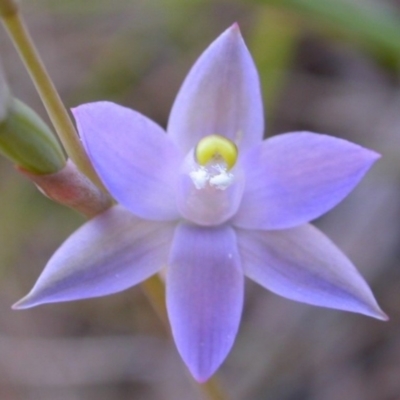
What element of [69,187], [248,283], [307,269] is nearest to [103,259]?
[69,187]

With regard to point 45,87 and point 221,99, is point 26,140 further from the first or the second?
point 221,99

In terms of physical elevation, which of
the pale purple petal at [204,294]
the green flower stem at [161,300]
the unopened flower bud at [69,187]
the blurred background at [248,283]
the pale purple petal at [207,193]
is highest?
the unopened flower bud at [69,187]

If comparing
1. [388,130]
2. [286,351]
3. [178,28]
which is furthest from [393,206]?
[178,28]

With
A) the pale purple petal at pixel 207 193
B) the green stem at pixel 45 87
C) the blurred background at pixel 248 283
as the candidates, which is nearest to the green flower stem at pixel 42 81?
the green stem at pixel 45 87

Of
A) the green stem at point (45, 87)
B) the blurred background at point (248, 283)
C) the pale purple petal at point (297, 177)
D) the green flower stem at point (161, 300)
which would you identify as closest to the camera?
the green stem at point (45, 87)

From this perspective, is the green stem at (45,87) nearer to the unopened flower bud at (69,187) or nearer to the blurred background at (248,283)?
the unopened flower bud at (69,187)

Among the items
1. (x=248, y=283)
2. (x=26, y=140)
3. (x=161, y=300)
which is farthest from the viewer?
(x=248, y=283)

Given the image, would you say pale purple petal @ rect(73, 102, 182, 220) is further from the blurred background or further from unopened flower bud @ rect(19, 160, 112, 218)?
the blurred background

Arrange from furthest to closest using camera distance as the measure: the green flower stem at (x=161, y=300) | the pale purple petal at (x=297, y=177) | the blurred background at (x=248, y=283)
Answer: the blurred background at (x=248, y=283), the green flower stem at (x=161, y=300), the pale purple petal at (x=297, y=177)

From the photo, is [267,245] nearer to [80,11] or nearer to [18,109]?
[18,109]
